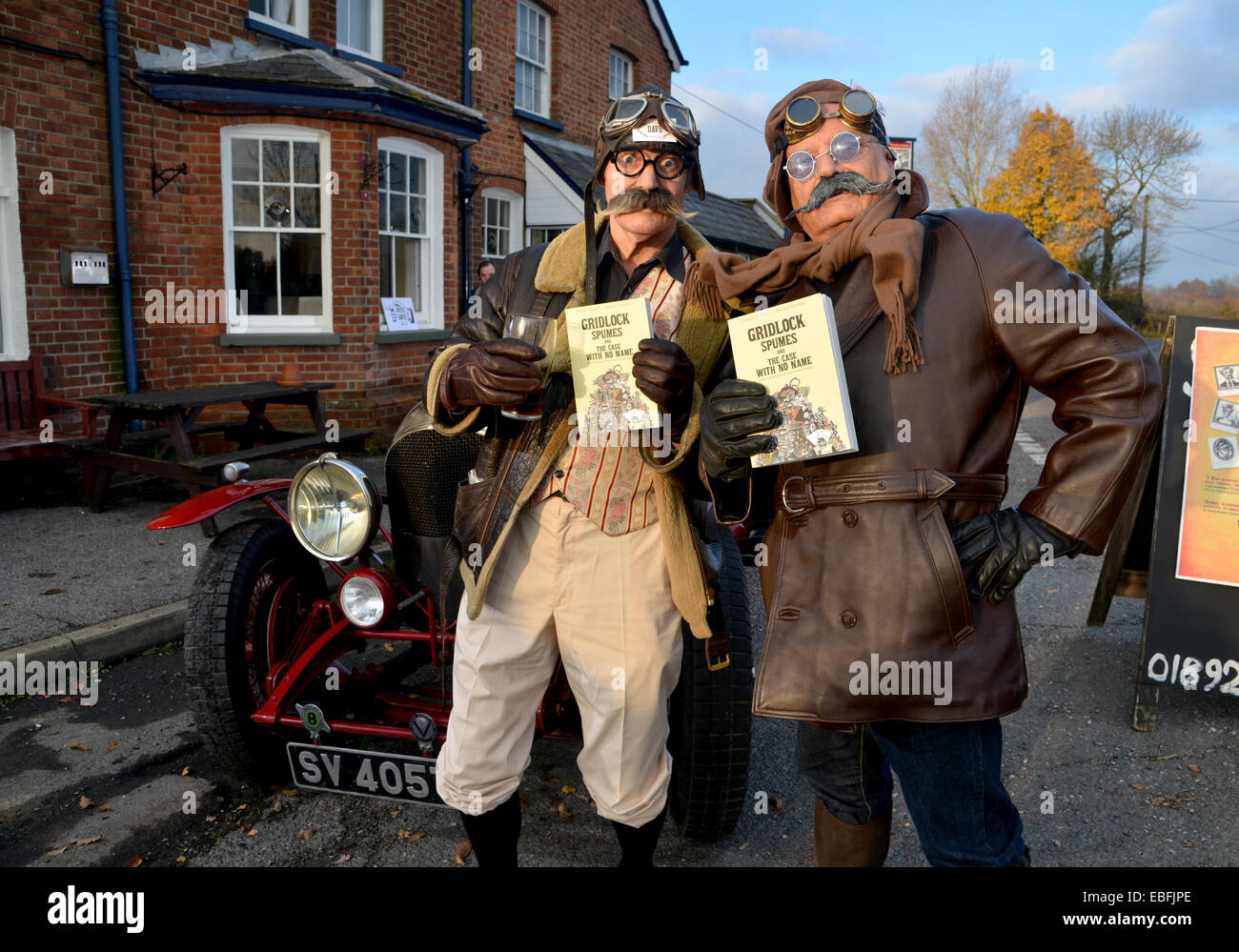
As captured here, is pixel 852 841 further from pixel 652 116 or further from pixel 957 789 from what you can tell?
pixel 652 116

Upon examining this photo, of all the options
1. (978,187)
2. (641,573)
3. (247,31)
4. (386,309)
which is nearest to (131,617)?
(641,573)

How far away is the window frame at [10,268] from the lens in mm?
7406

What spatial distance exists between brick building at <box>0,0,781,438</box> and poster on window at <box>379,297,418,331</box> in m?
0.11

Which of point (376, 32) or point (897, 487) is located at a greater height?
point (376, 32)

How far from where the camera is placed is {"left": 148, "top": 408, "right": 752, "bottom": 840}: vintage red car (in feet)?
9.74

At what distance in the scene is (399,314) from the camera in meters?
10.6

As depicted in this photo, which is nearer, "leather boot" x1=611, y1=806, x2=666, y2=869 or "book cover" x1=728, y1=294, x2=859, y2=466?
"book cover" x1=728, y1=294, x2=859, y2=466

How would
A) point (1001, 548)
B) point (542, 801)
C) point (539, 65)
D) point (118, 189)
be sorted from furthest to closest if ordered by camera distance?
point (539, 65) → point (118, 189) → point (542, 801) → point (1001, 548)

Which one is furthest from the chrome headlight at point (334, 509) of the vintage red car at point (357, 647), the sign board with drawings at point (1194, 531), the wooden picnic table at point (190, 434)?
the wooden picnic table at point (190, 434)

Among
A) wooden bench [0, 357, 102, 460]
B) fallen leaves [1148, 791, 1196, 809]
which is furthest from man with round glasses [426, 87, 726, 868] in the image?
wooden bench [0, 357, 102, 460]

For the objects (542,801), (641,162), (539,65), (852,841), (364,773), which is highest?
(539,65)

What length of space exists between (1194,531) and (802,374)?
10.7 feet

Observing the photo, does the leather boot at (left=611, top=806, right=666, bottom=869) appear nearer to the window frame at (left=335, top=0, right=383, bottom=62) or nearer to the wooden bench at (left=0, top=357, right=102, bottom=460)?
the wooden bench at (left=0, top=357, right=102, bottom=460)

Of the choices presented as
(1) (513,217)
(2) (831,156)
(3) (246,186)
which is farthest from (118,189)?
(2) (831,156)
